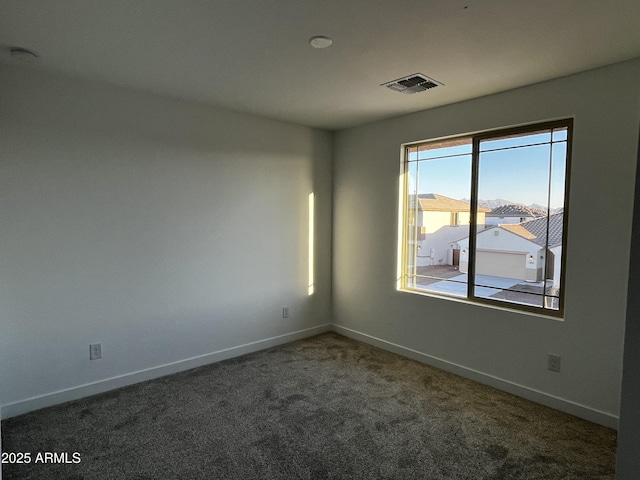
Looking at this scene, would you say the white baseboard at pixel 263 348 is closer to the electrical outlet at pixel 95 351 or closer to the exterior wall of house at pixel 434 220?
the electrical outlet at pixel 95 351

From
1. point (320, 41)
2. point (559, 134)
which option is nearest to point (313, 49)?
point (320, 41)

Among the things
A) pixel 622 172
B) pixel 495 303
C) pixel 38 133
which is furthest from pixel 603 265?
pixel 38 133

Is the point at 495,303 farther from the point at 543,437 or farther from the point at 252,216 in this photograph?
the point at 252,216

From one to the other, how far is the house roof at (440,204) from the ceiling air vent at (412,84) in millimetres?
1117

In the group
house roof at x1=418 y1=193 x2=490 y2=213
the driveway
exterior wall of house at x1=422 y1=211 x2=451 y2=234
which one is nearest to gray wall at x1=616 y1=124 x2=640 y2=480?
the driveway

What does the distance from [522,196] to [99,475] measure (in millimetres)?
3567

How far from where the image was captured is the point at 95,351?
9.93 feet

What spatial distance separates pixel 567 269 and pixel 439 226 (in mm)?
1232

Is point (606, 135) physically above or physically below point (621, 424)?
above

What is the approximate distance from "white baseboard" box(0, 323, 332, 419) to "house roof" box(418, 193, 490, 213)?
208 cm

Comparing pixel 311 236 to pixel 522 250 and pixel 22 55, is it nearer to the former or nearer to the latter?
pixel 522 250

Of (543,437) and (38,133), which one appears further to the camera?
(38,133)

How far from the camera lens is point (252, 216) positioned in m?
3.94

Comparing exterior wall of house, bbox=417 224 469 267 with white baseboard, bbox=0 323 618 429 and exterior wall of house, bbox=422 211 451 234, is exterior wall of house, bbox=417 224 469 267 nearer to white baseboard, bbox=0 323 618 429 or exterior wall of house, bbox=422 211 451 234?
exterior wall of house, bbox=422 211 451 234
